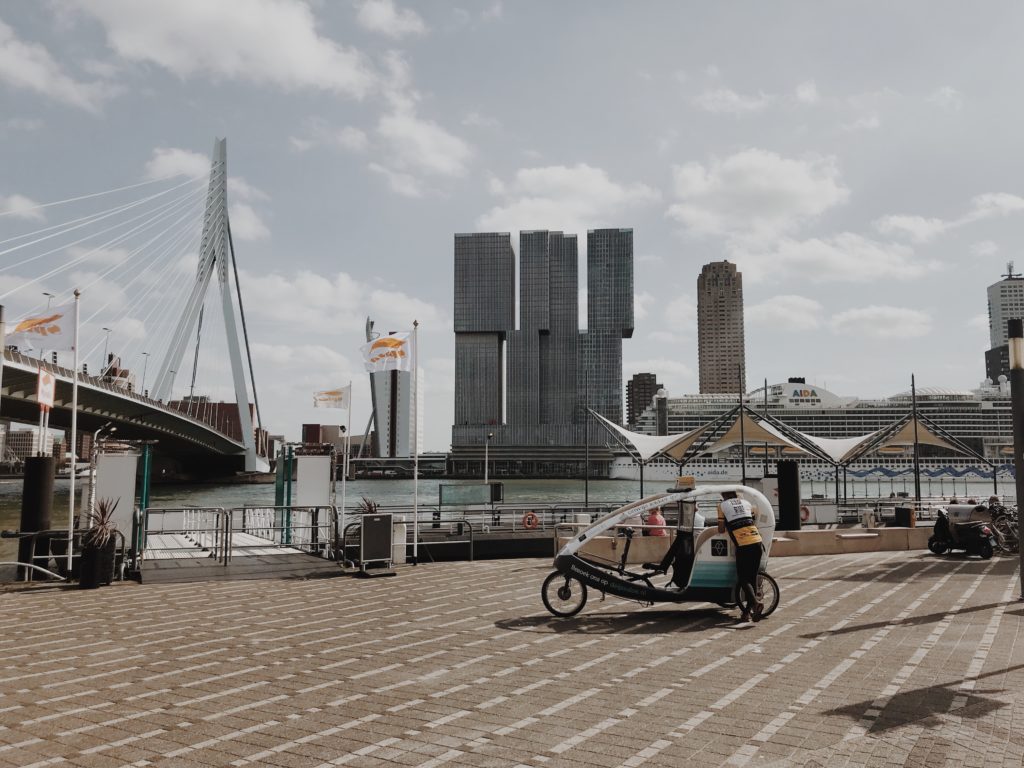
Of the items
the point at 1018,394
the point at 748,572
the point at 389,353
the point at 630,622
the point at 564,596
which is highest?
the point at 389,353

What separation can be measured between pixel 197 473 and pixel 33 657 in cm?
8867

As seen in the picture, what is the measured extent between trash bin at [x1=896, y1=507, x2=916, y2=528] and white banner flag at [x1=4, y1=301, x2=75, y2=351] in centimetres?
2012

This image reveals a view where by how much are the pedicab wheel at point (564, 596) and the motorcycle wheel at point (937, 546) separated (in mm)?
11267

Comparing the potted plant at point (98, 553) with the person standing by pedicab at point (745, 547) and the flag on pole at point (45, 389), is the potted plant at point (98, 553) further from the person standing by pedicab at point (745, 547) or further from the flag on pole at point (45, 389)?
the person standing by pedicab at point (745, 547)

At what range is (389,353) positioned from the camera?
1839 centimetres

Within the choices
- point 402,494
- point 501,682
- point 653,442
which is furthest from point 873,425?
point 501,682

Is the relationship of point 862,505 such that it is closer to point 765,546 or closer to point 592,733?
point 765,546

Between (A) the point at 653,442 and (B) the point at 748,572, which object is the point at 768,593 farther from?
(A) the point at 653,442

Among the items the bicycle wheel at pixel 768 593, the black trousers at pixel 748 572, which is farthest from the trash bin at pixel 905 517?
the black trousers at pixel 748 572

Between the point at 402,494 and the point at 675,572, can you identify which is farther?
the point at 402,494

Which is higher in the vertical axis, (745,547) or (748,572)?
(745,547)

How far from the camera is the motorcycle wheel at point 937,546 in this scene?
17.1 m

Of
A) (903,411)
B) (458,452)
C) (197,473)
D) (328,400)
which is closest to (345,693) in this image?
(328,400)

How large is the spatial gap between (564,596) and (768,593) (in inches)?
103
